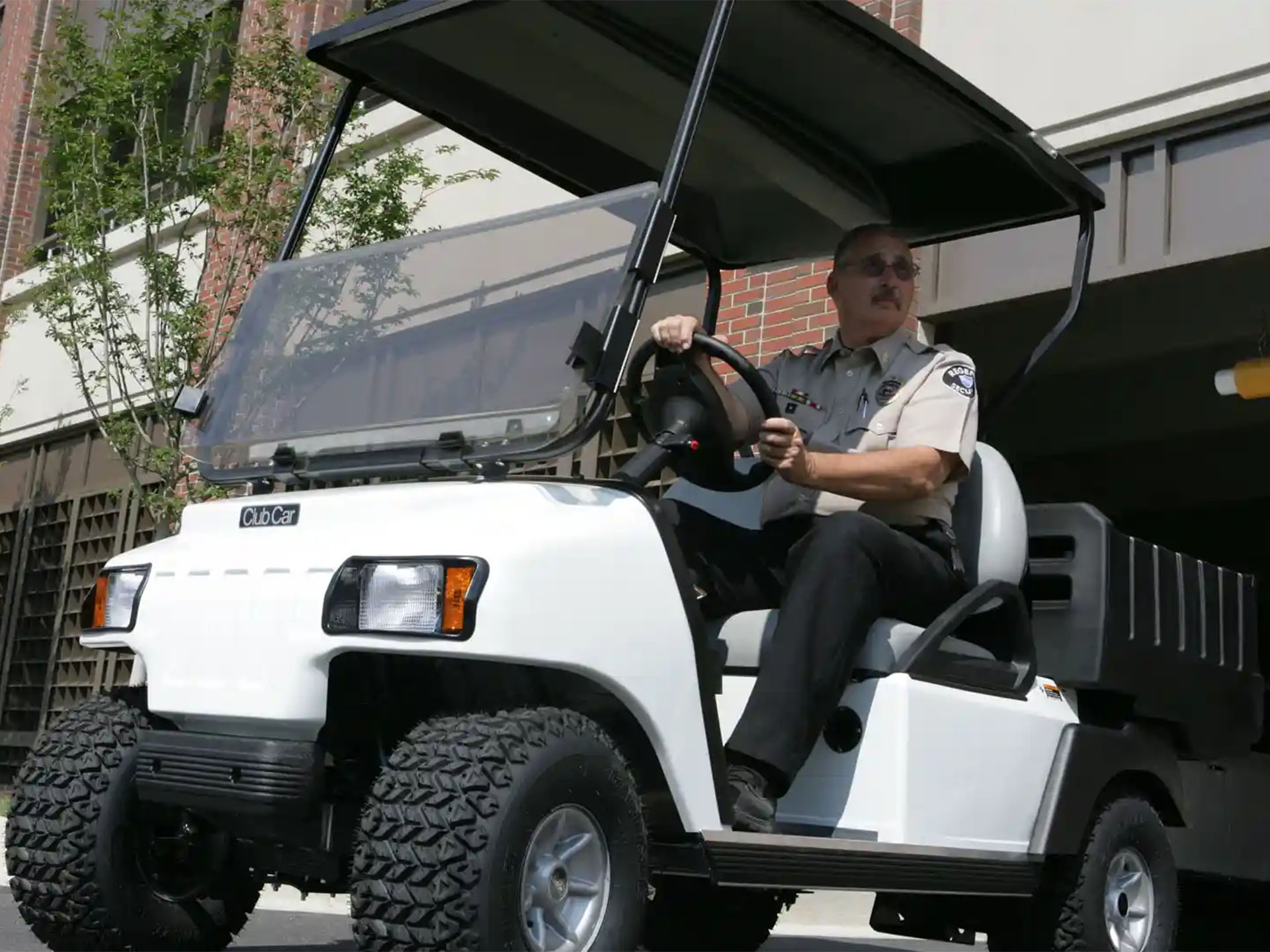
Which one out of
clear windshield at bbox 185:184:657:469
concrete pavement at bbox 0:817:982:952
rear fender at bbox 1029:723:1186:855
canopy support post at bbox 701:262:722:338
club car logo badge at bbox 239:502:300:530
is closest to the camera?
club car logo badge at bbox 239:502:300:530

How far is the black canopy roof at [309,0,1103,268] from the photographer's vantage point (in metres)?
3.64

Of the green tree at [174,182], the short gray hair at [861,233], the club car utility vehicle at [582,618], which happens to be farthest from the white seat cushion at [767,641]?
the green tree at [174,182]

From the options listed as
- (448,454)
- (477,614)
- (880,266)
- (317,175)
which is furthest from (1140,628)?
(317,175)

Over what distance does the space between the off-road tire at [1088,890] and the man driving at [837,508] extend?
716mm

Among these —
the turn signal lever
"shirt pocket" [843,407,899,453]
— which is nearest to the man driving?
"shirt pocket" [843,407,899,453]

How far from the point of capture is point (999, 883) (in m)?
3.60

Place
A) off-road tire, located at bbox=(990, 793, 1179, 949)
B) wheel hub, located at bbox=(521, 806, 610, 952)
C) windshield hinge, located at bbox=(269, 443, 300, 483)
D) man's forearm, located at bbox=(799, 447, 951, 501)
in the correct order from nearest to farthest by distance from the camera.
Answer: wheel hub, located at bbox=(521, 806, 610, 952), windshield hinge, located at bbox=(269, 443, 300, 483), man's forearm, located at bbox=(799, 447, 951, 501), off-road tire, located at bbox=(990, 793, 1179, 949)

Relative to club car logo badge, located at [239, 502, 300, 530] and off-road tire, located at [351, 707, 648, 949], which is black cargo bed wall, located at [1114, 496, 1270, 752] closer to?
club car logo badge, located at [239, 502, 300, 530]

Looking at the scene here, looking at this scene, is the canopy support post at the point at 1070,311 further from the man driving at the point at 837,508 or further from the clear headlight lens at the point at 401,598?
the clear headlight lens at the point at 401,598

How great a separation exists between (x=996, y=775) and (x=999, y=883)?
0.23m

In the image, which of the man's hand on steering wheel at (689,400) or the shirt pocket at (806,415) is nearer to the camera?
the man's hand on steering wheel at (689,400)

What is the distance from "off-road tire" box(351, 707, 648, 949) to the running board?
1.03 feet

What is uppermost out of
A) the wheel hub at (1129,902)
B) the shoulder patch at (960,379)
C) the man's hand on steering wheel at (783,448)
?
the shoulder patch at (960,379)

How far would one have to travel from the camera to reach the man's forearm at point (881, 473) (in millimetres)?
3518
